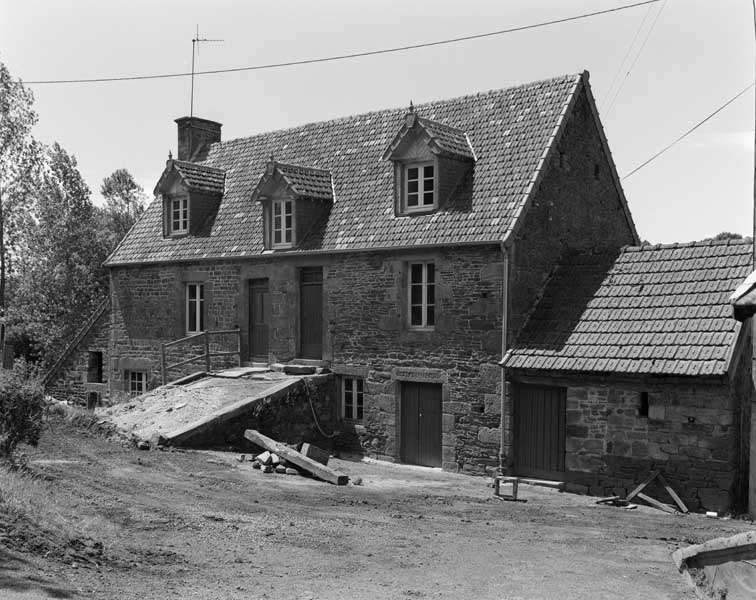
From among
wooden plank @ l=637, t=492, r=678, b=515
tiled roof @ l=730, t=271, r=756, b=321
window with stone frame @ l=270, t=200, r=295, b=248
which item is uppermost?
window with stone frame @ l=270, t=200, r=295, b=248

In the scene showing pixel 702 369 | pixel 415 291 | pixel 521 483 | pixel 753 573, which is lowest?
pixel 521 483

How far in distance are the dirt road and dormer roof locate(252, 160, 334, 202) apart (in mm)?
7993

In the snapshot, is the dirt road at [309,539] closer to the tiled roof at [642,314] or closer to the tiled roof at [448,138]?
the tiled roof at [642,314]

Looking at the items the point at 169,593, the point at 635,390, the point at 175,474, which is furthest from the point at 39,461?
the point at 635,390

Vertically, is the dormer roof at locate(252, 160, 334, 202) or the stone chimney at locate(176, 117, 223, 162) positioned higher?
the stone chimney at locate(176, 117, 223, 162)

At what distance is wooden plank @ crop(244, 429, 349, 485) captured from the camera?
15.6m

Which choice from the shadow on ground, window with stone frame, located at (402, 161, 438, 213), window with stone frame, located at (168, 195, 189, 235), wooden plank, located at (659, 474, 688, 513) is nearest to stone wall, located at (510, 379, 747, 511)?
wooden plank, located at (659, 474, 688, 513)

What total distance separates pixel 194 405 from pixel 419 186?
748cm

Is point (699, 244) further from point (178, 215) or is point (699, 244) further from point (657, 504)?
point (178, 215)

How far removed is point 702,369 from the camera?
14961 mm

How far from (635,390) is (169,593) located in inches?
427

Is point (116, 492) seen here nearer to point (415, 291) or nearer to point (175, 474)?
point (175, 474)

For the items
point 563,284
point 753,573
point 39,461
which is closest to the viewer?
point 753,573

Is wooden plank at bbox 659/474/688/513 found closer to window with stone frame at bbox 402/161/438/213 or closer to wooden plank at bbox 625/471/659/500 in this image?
wooden plank at bbox 625/471/659/500
